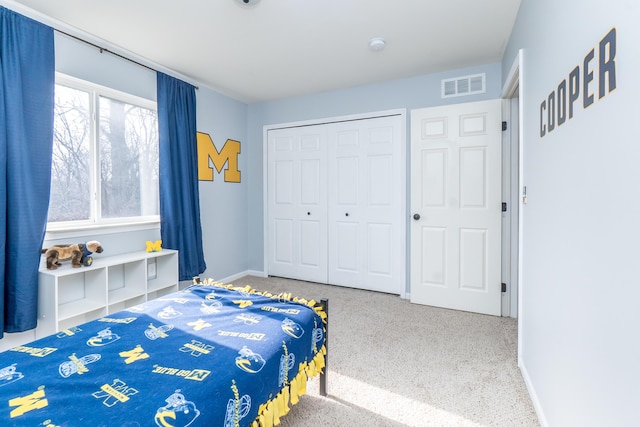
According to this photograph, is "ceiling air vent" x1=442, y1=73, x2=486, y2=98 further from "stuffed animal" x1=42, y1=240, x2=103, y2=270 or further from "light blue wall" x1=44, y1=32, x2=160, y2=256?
"stuffed animal" x1=42, y1=240, x2=103, y2=270

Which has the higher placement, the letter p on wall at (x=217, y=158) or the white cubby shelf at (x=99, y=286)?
the letter p on wall at (x=217, y=158)

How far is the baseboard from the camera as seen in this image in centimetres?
158

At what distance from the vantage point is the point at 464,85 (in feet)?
10.8

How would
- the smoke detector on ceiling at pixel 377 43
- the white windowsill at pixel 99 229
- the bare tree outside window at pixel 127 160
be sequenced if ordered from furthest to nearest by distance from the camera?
the bare tree outside window at pixel 127 160
the smoke detector on ceiling at pixel 377 43
the white windowsill at pixel 99 229

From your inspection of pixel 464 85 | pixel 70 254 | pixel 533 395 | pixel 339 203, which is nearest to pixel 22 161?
pixel 70 254

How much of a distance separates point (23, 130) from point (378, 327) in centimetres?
308

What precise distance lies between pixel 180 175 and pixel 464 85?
3.15m

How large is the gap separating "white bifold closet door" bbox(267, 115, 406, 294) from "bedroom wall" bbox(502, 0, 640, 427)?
6.02 feet

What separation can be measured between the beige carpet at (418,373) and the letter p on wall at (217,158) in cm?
220

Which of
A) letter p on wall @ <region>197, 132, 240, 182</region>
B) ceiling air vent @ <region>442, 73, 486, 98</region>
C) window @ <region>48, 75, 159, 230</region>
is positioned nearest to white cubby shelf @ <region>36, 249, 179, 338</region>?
window @ <region>48, 75, 159, 230</region>

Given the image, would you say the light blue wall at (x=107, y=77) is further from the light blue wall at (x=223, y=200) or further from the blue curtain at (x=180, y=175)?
the light blue wall at (x=223, y=200)

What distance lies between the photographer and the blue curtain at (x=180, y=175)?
319 cm

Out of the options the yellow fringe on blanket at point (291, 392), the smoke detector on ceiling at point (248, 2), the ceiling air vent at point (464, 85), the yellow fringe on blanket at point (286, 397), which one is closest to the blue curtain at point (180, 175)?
the smoke detector on ceiling at point (248, 2)

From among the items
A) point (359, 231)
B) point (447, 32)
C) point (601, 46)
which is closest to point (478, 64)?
point (447, 32)
